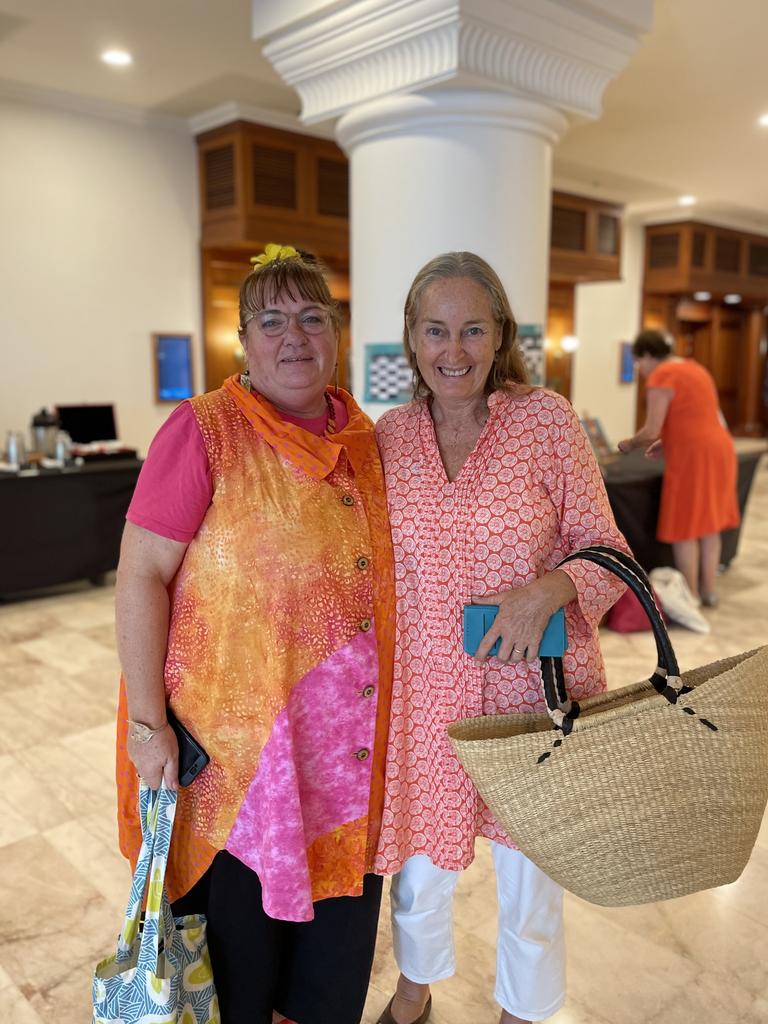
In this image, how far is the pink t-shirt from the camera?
4.60 ft

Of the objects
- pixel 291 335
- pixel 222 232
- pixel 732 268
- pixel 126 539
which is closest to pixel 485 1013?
pixel 126 539

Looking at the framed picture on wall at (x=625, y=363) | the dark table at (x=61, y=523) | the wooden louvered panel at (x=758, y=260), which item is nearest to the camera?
the dark table at (x=61, y=523)

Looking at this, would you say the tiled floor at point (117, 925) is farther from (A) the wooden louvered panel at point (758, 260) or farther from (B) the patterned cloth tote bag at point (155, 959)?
(A) the wooden louvered panel at point (758, 260)

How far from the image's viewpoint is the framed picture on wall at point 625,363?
11438 millimetres

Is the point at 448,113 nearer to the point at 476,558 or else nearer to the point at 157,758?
the point at 476,558

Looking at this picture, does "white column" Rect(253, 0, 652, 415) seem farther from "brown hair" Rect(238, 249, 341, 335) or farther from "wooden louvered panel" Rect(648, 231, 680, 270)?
"wooden louvered panel" Rect(648, 231, 680, 270)

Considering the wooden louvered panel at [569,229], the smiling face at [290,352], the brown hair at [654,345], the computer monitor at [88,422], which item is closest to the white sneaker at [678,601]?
the brown hair at [654,345]

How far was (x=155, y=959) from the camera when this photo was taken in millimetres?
1439

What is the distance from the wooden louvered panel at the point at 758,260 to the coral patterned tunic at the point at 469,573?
40.1ft

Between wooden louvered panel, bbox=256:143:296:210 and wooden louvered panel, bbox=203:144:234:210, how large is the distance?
0.68ft

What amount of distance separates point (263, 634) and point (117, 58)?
5502 millimetres

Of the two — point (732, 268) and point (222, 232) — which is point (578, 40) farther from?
point (732, 268)

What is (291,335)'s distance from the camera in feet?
4.88

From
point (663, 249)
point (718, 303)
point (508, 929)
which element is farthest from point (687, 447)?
point (718, 303)
